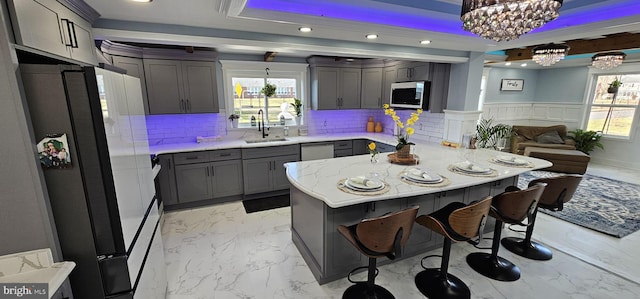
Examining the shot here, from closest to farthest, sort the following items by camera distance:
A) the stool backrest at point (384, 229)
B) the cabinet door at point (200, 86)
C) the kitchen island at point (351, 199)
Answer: the stool backrest at point (384, 229)
the kitchen island at point (351, 199)
the cabinet door at point (200, 86)

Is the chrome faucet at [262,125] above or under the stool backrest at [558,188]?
above

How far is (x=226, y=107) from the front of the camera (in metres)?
4.49

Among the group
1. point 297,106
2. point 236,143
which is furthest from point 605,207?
point 236,143

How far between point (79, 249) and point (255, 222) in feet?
7.39

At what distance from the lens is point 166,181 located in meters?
3.64

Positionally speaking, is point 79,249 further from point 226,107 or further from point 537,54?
point 537,54

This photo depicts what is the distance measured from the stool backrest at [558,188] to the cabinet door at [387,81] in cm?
282

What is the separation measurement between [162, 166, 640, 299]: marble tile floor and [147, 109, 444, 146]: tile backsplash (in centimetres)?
149

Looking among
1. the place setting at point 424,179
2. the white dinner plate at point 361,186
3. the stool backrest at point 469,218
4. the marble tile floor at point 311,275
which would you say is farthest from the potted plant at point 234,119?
the stool backrest at point 469,218

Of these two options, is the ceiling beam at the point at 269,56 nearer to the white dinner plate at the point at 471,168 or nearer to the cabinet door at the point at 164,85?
the cabinet door at the point at 164,85

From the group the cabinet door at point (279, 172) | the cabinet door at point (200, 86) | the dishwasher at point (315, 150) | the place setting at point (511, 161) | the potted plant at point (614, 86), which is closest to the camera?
the place setting at point (511, 161)

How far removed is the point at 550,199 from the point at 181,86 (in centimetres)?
467

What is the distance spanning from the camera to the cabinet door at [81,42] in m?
1.95

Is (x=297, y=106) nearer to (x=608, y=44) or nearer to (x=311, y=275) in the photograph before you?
(x=311, y=275)
